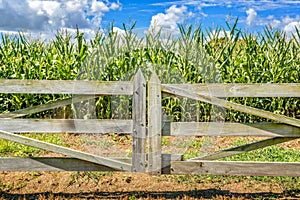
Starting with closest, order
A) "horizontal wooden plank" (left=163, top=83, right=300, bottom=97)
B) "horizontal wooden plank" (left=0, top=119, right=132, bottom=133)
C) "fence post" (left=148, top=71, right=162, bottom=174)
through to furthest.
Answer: "fence post" (left=148, top=71, right=162, bottom=174), "horizontal wooden plank" (left=163, top=83, right=300, bottom=97), "horizontal wooden plank" (left=0, top=119, right=132, bottom=133)

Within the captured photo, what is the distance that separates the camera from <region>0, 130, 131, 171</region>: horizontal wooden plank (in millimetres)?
4652

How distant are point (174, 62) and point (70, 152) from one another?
471 centimetres

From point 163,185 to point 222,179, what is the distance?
33.6 inches

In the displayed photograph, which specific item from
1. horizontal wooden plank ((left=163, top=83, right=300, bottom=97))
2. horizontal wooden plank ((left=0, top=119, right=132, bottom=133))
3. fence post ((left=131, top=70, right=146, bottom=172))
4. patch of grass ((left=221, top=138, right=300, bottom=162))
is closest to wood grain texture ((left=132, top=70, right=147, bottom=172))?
fence post ((left=131, top=70, right=146, bottom=172))

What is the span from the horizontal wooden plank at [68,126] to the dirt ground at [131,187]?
700mm

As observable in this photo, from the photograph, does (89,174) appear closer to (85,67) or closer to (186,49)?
(85,67)

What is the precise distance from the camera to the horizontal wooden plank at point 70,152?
4652mm

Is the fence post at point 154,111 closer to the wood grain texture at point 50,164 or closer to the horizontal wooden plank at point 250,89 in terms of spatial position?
the horizontal wooden plank at point 250,89

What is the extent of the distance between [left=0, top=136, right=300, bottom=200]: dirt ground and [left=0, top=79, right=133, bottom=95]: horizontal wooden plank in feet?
3.92

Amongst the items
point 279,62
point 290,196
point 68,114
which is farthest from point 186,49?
point 290,196

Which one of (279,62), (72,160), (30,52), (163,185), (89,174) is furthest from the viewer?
(30,52)

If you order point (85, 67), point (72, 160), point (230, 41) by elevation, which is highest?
point (230, 41)

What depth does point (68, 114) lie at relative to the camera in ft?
29.6

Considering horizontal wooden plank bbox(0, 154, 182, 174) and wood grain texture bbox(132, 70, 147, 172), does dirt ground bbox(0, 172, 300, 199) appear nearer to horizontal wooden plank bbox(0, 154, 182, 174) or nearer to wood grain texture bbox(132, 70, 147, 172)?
horizontal wooden plank bbox(0, 154, 182, 174)
